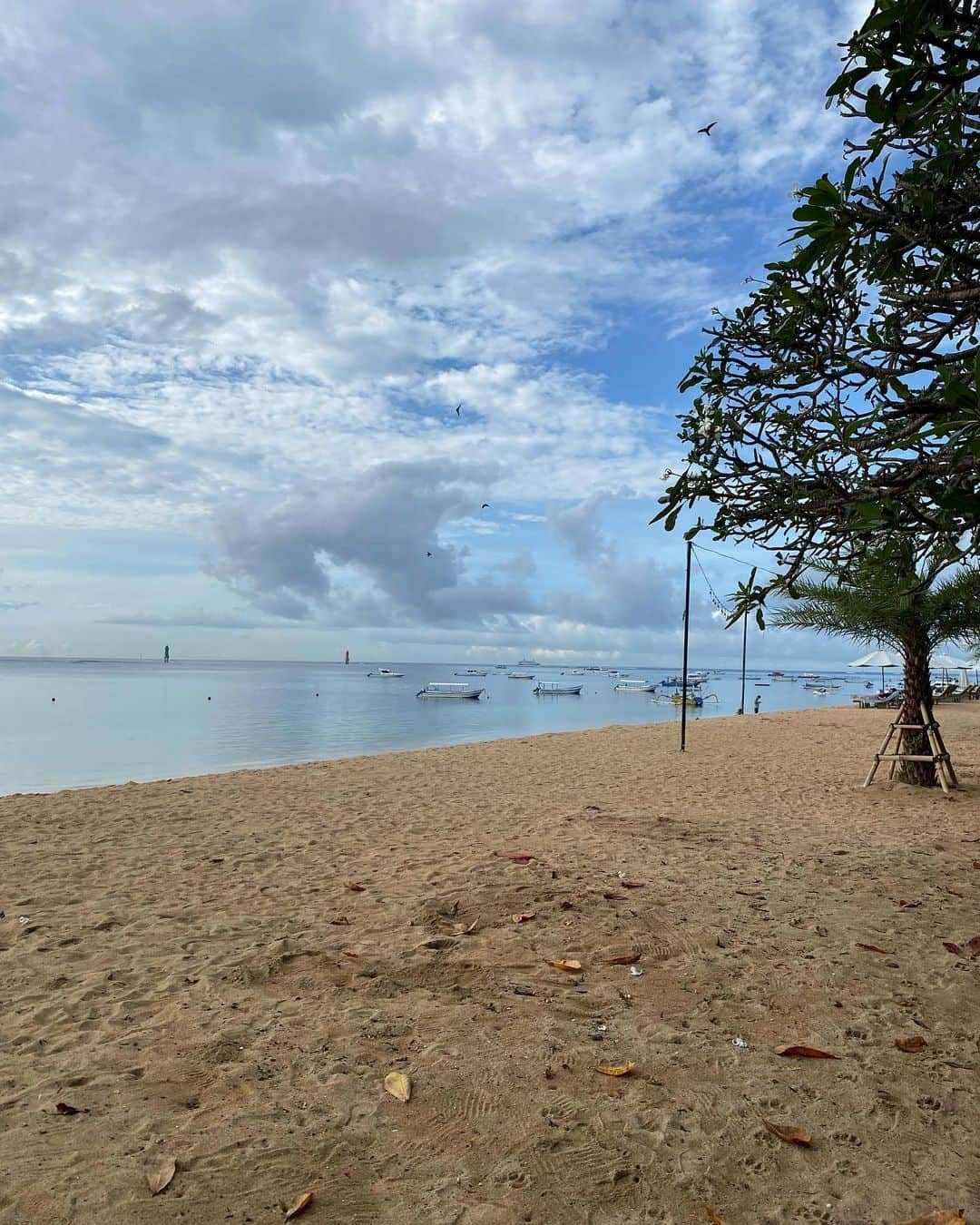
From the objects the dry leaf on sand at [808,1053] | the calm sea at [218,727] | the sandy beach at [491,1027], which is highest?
the dry leaf on sand at [808,1053]

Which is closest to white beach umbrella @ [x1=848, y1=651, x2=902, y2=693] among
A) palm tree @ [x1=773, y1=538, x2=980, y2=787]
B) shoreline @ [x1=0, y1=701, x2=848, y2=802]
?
shoreline @ [x1=0, y1=701, x2=848, y2=802]

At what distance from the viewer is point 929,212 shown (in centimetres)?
264

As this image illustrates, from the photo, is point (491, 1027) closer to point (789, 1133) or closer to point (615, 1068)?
point (615, 1068)

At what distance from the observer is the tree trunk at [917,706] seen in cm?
1044

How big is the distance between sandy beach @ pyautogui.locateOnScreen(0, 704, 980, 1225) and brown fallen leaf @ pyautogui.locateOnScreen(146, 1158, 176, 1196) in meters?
0.03

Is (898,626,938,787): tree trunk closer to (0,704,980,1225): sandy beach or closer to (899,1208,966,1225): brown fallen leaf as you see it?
(0,704,980,1225): sandy beach

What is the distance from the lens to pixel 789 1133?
2.46 metres

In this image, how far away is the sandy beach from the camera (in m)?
2.25

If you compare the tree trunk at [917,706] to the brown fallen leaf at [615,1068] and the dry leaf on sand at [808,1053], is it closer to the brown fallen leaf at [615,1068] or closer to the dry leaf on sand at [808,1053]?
the dry leaf on sand at [808,1053]

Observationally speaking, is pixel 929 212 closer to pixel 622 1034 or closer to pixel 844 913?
pixel 622 1034

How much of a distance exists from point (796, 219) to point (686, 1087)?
284 cm

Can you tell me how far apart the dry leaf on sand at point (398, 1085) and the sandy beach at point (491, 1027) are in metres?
0.05

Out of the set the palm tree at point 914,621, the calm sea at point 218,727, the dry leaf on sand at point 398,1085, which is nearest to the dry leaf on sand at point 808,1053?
the dry leaf on sand at point 398,1085

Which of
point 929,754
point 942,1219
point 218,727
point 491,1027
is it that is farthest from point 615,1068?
point 218,727
